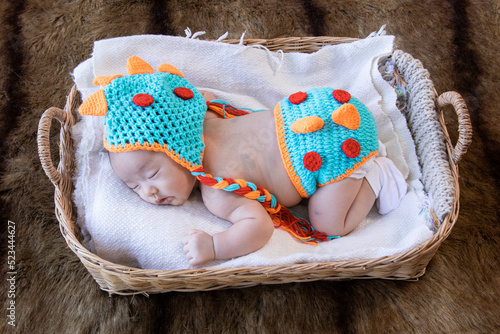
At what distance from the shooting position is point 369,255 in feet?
4.01

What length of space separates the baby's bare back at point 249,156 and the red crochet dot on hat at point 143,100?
23 cm

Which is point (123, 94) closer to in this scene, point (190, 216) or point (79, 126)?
point (79, 126)

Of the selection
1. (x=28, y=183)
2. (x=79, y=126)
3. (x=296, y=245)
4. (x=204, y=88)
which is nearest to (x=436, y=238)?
(x=296, y=245)

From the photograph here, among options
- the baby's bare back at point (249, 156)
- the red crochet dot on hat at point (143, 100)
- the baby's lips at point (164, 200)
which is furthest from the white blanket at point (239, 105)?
the red crochet dot on hat at point (143, 100)

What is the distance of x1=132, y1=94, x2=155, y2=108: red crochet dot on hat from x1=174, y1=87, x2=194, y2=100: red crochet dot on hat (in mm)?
101

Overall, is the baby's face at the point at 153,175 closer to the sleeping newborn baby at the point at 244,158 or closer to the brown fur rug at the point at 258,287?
the sleeping newborn baby at the point at 244,158

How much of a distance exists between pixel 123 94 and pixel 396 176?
0.89 metres

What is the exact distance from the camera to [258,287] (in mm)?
1348

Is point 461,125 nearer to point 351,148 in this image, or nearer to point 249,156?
point 351,148

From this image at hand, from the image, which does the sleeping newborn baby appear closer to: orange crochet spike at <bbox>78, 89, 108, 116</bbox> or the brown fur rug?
orange crochet spike at <bbox>78, 89, 108, 116</bbox>

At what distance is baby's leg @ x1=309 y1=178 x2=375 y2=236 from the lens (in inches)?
50.9

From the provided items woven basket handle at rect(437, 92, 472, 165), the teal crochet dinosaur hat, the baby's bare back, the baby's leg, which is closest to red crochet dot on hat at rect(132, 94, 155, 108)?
the teal crochet dinosaur hat

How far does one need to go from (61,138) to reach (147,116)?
360 mm

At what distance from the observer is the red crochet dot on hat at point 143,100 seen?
1.16 meters
